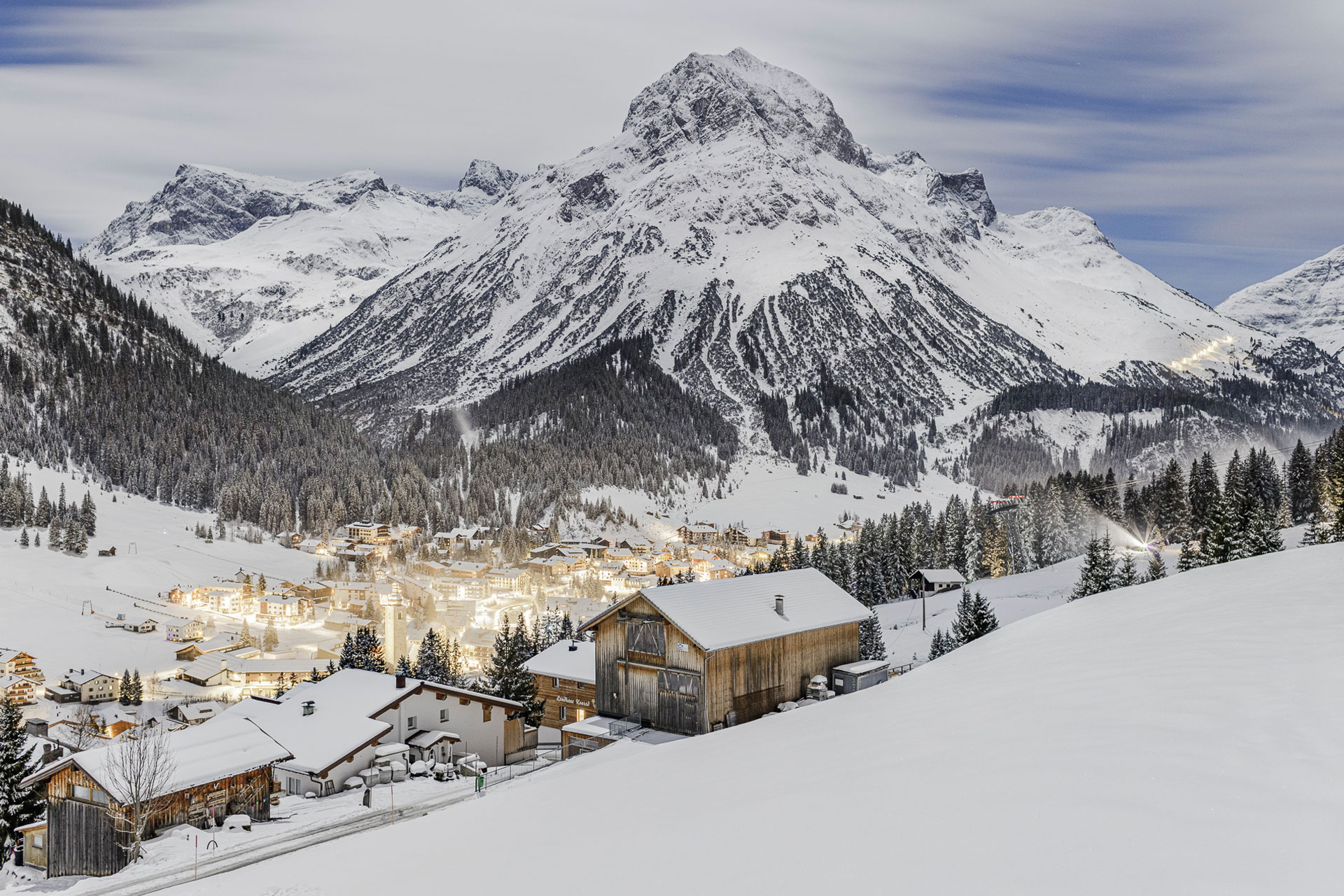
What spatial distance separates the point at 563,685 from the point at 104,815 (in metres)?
24.2

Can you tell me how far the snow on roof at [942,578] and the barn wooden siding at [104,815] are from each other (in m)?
71.2

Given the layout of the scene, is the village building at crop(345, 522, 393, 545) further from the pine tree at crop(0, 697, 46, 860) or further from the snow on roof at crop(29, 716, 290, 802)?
the snow on roof at crop(29, 716, 290, 802)

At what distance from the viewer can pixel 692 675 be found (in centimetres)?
3653

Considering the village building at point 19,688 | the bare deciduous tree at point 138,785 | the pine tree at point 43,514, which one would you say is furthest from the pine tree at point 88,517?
the bare deciduous tree at point 138,785

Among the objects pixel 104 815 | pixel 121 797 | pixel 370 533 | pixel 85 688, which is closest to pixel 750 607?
pixel 121 797

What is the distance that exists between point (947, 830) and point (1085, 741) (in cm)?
281

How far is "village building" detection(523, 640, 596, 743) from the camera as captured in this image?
46.7 meters

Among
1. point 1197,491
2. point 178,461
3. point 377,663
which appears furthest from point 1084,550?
point 178,461

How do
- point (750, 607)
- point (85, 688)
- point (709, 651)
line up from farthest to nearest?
1. point (85, 688)
2. point (750, 607)
3. point (709, 651)

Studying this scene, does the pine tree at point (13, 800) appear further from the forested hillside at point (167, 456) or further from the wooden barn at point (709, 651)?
the forested hillside at point (167, 456)

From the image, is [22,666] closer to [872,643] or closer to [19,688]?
[19,688]

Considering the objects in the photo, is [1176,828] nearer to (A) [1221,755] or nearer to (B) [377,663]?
(A) [1221,755]

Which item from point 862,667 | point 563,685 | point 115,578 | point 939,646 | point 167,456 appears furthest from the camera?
point 167,456

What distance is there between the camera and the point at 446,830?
15.3 meters
